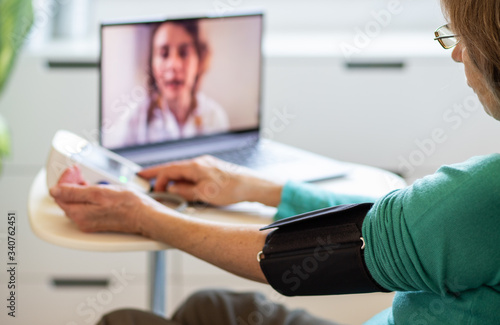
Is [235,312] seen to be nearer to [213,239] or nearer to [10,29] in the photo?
[213,239]

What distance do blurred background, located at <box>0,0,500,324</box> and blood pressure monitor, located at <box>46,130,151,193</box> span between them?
0.95 metres

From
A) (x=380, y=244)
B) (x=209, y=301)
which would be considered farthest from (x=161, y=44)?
(x=380, y=244)

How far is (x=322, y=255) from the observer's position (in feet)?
3.14

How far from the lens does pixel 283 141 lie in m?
2.34

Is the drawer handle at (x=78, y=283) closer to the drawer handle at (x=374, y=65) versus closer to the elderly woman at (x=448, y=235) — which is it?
the drawer handle at (x=374, y=65)

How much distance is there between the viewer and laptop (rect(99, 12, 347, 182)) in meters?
1.43

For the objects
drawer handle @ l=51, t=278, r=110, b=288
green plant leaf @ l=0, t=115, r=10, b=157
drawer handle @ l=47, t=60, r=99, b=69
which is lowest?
drawer handle @ l=51, t=278, r=110, b=288

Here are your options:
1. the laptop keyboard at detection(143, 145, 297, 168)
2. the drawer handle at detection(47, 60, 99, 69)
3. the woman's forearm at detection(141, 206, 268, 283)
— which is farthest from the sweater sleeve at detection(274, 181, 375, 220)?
the drawer handle at detection(47, 60, 99, 69)

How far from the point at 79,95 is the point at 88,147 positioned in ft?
3.23

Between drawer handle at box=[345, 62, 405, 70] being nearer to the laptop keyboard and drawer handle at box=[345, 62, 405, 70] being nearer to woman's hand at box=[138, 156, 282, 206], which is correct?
the laptop keyboard

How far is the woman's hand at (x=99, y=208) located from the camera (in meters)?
1.17

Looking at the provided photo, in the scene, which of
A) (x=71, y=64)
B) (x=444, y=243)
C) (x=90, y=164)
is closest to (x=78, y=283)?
(x=71, y=64)

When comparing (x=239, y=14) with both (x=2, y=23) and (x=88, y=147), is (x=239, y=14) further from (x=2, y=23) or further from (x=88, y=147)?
(x=2, y=23)

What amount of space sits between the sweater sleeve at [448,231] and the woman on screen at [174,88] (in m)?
0.71
